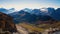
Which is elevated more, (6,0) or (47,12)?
(6,0)

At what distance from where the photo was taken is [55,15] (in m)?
6.52

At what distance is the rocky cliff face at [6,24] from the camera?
20.3 ft

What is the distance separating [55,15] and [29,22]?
3.55 feet

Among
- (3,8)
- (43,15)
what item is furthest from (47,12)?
(3,8)

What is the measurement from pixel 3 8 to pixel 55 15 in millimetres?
2087

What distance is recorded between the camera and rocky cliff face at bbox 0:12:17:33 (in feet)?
20.3

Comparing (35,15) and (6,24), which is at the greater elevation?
(35,15)

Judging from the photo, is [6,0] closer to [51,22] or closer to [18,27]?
[18,27]

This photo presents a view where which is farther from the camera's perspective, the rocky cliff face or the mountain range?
the mountain range

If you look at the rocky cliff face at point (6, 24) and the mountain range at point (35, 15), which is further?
the mountain range at point (35, 15)

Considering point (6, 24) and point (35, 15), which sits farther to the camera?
point (35, 15)

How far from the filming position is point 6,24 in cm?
621

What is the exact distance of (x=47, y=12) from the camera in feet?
21.6

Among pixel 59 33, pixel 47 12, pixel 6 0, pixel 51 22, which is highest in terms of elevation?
pixel 6 0
